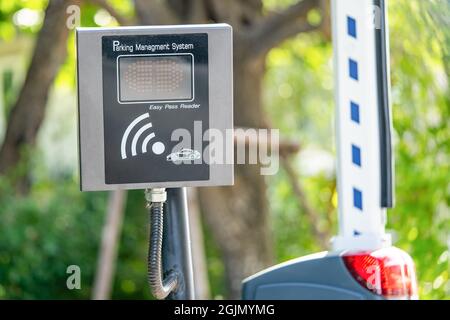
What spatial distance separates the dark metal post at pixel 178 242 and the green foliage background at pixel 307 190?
1206 millimetres

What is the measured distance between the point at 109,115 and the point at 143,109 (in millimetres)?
91

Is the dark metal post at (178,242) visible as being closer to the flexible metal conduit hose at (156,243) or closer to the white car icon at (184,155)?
the flexible metal conduit hose at (156,243)

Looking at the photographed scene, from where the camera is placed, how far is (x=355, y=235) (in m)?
3.03

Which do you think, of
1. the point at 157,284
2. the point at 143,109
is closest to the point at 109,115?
the point at 143,109

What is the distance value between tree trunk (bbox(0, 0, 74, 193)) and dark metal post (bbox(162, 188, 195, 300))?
12.8ft

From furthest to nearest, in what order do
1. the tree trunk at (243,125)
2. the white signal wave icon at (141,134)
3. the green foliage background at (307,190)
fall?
the tree trunk at (243,125)
the green foliage background at (307,190)
the white signal wave icon at (141,134)

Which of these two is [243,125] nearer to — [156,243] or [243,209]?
[243,209]

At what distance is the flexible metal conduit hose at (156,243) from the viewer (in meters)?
2.85

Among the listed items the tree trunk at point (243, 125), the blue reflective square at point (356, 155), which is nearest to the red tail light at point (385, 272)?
the blue reflective square at point (356, 155)

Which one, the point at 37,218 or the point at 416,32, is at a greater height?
the point at 416,32

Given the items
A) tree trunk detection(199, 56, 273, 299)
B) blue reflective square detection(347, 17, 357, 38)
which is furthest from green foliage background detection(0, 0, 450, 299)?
tree trunk detection(199, 56, 273, 299)

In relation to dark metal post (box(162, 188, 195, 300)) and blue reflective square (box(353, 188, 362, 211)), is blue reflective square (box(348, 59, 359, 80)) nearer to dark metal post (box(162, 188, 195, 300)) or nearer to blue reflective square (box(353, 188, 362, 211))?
blue reflective square (box(353, 188, 362, 211))

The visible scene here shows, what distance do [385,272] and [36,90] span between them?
522 centimetres

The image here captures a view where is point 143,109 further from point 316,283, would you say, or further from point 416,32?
point 416,32
